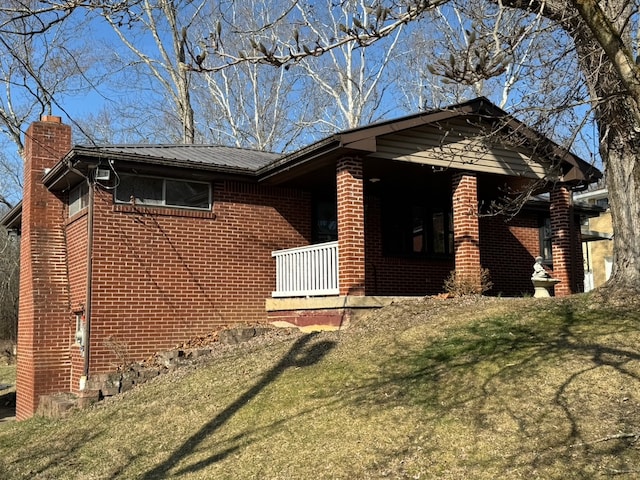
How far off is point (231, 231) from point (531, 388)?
7820mm

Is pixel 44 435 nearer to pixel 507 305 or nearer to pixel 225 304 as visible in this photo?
pixel 225 304

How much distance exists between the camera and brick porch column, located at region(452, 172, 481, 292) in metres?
12.6

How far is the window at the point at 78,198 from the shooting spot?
42.0 ft

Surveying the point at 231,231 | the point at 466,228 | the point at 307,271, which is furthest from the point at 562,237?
the point at 231,231

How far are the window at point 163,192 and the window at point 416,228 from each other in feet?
13.9

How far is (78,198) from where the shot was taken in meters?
13.4

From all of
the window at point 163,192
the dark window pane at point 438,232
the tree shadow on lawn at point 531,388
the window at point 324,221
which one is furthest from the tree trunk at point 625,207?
the window at point 163,192

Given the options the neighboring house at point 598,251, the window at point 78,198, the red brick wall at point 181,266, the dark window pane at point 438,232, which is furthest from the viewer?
the neighboring house at point 598,251

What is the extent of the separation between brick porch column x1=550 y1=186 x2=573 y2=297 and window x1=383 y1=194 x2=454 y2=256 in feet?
8.61

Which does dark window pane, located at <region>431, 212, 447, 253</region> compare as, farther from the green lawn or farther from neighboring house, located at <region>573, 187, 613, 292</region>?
neighboring house, located at <region>573, 187, 613, 292</region>

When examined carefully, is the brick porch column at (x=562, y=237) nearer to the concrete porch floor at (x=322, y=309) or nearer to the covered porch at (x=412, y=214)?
the covered porch at (x=412, y=214)

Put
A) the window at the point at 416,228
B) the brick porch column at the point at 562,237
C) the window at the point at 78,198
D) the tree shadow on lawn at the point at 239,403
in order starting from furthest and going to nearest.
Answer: the window at the point at 416,228, the brick porch column at the point at 562,237, the window at the point at 78,198, the tree shadow on lawn at the point at 239,403

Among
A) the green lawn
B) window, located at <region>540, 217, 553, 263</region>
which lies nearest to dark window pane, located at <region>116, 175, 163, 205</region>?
the green lawn

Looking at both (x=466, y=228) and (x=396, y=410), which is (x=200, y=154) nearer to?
(x=466, y=228)
